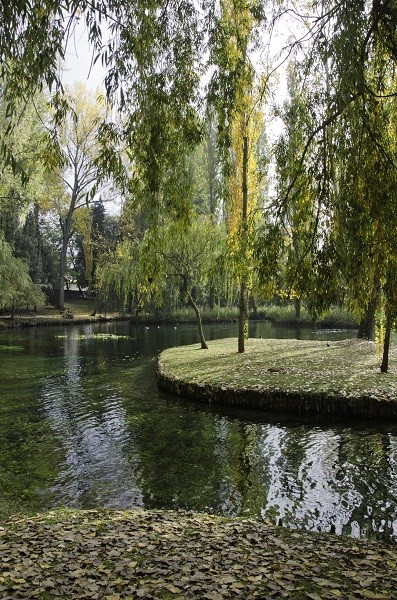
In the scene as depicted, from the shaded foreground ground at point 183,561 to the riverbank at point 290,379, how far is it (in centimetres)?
563

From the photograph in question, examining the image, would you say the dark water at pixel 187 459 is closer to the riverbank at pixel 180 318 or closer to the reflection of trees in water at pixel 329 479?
the reflection of trees in water at pixel 329 479

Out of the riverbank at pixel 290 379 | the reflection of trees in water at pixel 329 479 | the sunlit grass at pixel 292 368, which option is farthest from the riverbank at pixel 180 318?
the reflection of trees in water at pixel 329 479

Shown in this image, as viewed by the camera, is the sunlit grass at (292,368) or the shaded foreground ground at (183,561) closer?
the shaded foreground ground at (183,561)

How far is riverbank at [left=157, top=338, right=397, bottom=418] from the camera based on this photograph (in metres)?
10.6

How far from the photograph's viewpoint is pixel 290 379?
12383 mm

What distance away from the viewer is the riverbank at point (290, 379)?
34.9 feet

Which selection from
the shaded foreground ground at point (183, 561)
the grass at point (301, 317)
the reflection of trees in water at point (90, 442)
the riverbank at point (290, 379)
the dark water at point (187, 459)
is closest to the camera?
the shaded foreground ground at point (183, 561)

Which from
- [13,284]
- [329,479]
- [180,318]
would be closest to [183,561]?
[329,479]

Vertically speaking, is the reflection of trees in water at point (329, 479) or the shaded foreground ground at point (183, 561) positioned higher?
the shaded foreground ground at point (183, 561)

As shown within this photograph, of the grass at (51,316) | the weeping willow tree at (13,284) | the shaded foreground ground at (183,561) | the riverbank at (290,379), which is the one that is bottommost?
the shaded foreground ground at (183,561)

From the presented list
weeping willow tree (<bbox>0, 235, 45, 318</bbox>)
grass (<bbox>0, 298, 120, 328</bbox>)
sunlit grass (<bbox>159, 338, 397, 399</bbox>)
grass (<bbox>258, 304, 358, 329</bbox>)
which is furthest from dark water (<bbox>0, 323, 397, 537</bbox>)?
grass (<bbox>258, 304, 358, 329</bbox>)

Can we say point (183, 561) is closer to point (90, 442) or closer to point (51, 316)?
point (90, 442)

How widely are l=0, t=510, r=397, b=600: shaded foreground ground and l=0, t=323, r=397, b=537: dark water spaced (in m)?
1.00

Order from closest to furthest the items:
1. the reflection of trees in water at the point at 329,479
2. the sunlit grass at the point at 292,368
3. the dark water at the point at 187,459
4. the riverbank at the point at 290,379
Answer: the reflection of trees in water at the point at 329,479 → the dark water at the point at 187,459 → the riverbank at the point at 290,379 → the sunlit grass at the point at 292,368
